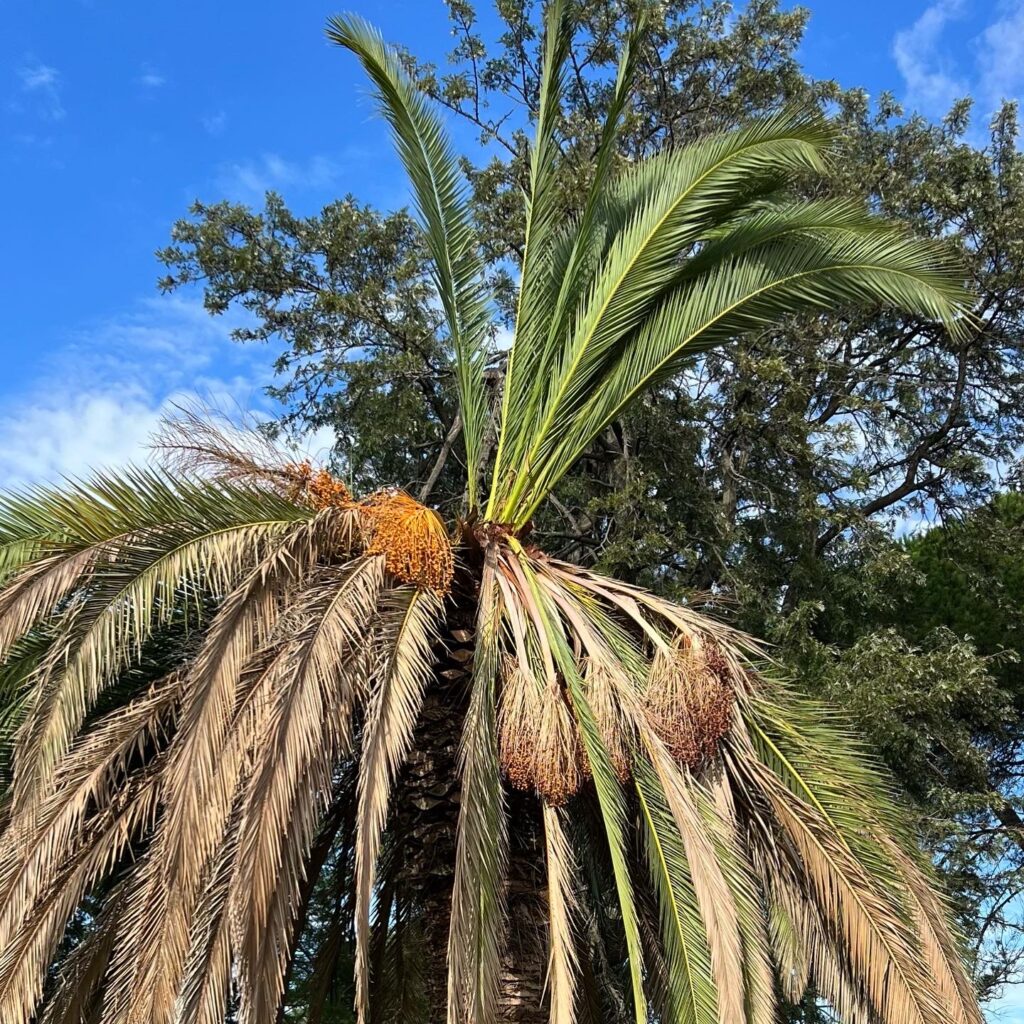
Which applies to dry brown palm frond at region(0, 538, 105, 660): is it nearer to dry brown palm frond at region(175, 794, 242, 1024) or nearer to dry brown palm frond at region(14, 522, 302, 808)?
dry brown palm frond at region(14, 522, 302, 808)

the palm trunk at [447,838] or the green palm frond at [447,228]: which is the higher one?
the green palm frond at [447,228]

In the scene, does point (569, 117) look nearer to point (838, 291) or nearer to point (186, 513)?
point (838, 291)

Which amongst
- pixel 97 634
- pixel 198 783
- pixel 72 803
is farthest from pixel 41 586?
pixel 198 783

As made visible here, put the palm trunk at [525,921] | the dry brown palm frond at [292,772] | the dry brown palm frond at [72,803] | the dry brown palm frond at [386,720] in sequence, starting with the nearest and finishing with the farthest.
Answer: the dry brown palm frond at [386,720] → the dry brown palm frond at [292,772] → the dry brown palm frond at [72,803] → the palm trunk at [525,921]

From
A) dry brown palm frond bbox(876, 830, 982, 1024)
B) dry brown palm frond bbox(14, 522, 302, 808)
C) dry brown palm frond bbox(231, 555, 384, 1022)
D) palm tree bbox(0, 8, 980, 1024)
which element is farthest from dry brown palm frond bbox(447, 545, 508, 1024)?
dry brown palm frond bbox(876, 830, 982, 1024)

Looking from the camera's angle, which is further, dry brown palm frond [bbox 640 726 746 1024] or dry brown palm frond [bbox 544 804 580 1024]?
dry brown palm frond [bbox 640 726 746 1024]

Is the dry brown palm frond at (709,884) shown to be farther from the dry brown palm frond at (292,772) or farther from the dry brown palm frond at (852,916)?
the dry brown palm frond at (292,772)

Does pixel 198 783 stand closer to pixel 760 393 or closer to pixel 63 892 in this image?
pixel 63 892

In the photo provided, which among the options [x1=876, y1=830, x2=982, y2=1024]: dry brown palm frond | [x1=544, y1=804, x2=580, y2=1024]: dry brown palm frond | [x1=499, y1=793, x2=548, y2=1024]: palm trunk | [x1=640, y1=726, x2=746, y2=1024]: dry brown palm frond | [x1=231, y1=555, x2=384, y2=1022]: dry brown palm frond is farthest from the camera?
[x1=499, y1=793, x2=548, y2=1024]: palm trunk

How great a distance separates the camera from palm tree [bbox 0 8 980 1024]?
197 inches

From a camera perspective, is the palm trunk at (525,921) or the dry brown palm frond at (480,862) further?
the palm trunk at (525,921)

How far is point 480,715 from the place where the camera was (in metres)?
5.36

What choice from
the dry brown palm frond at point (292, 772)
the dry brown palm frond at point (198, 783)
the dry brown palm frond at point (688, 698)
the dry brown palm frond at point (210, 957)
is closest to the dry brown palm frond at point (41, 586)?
the dry brown palm frond at point (198, 783)

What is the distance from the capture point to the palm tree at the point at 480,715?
5000mm
